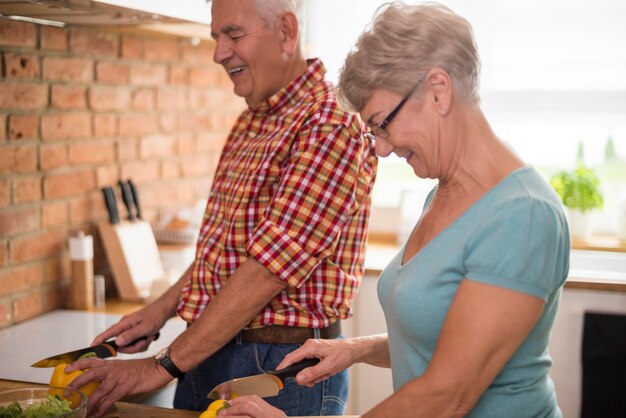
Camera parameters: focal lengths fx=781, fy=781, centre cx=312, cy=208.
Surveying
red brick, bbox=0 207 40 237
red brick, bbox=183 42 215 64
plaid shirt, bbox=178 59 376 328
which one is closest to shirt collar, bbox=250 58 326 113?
plaid shirt, bbox=178 59 376 328

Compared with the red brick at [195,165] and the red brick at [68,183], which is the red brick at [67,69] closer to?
the red brick at [68,183]

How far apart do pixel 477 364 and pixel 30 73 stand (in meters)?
1.46

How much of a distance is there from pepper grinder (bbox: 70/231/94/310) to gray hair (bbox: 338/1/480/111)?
4.09 feet

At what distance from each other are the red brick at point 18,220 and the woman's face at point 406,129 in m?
1.14

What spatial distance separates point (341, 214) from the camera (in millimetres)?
1496

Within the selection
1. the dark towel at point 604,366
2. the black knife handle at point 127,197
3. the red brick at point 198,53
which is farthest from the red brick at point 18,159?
the dark towel at point 604,366

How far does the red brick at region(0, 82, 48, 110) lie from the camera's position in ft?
6.23

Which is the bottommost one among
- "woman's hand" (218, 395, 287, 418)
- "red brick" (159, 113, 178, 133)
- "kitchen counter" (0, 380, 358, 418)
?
"kitchen counter" (0, 380, 358, 418)

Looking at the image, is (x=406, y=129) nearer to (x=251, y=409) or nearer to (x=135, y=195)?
(x=251, y=409)

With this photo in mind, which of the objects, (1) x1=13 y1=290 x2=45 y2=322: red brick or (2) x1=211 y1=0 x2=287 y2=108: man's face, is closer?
(2) x1=211 y1=0 x2=287 y2=108: man's face

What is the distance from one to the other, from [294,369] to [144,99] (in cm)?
144

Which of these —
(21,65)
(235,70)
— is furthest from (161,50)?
(235,70)

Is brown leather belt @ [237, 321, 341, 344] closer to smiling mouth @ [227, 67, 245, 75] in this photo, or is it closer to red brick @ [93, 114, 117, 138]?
smiling mouth @ [227, 67, 245, 75]

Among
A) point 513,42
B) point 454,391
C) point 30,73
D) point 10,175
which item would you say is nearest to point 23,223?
point 10,175
